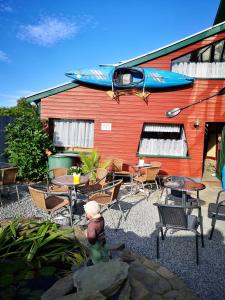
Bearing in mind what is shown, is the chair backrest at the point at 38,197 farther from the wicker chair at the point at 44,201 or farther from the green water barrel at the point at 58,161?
the green water barrel at the point at 58,161

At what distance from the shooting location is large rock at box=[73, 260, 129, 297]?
2213 mm

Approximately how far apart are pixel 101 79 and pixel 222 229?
628 centimetres

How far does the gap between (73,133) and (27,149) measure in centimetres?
196

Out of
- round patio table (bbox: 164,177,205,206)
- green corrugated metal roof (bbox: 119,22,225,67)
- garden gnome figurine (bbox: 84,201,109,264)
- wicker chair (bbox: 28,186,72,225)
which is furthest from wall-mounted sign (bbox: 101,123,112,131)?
garden gnome figurine (bbox: 84,201,109,264)

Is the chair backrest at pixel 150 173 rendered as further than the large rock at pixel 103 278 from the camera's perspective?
Yes

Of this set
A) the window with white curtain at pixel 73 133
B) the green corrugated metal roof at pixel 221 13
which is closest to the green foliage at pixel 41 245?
the window with white curtain at pixel 73 133

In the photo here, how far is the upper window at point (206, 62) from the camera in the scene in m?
9.19

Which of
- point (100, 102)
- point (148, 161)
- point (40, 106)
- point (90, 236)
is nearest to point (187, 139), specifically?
point (148, 161)

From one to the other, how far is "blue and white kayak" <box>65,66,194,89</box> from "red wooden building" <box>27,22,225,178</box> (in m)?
0.29

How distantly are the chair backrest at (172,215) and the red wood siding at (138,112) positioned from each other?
567cm

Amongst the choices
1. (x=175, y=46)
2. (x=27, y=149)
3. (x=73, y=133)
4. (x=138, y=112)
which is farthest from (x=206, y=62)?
(x=27, y=149)

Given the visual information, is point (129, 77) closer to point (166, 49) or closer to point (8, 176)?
point (166, 49)

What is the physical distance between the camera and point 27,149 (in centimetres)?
870

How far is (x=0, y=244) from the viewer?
341 cm
